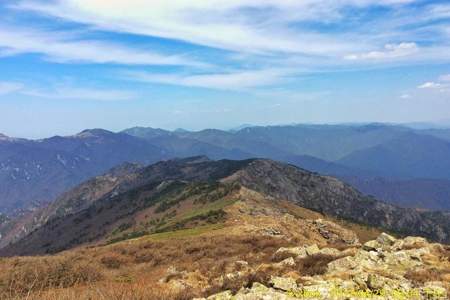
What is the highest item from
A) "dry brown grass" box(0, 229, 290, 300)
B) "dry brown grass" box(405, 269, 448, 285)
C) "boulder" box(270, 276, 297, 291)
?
"boulder" box(270, 276, 297, 291)

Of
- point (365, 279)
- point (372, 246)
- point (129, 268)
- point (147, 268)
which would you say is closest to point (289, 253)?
point (372, 246)

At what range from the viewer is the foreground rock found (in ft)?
58.2

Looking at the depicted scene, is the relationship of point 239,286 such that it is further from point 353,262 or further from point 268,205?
point 268,205

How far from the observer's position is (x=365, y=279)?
1958 cm

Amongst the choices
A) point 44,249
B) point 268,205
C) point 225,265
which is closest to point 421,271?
point 225,265

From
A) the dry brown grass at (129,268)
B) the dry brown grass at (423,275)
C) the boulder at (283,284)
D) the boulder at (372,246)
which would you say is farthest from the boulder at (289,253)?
the boulder at (283,284)

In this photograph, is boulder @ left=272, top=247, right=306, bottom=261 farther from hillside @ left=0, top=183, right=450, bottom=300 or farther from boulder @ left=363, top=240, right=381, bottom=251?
boulder @ left=363, top=240, right=381, bottom=251

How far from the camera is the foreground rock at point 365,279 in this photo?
17734 millimetres

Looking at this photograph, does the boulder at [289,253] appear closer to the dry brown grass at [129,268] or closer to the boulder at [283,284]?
the dry brown grass at [129,268]

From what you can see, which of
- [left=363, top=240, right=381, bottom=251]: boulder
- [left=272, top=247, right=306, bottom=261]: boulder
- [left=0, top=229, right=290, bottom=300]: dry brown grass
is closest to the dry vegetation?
[left=0, top=229, right=290, bottom=300]: dry brown grass

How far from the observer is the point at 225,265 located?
3127 centimetres

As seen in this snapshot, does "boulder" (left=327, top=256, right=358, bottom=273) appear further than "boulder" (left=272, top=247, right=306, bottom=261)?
No

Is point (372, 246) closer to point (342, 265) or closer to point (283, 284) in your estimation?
point (342, 265)

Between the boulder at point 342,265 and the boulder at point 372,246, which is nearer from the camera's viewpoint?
the boulder at point 342,265
